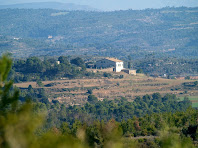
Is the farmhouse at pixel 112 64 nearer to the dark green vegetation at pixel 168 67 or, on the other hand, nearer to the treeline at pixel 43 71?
the treeline at pixel 43 71

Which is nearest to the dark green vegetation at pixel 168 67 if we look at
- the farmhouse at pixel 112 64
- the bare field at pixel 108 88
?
the farmhouse at pixel 112 64

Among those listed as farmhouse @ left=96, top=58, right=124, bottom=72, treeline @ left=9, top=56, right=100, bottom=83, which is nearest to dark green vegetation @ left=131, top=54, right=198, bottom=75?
farmhouse @ left=96, top=58, right=124, bottom=72

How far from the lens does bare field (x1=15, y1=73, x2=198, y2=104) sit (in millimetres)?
54094

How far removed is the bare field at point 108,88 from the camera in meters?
54.1

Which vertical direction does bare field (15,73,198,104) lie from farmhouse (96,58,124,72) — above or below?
below

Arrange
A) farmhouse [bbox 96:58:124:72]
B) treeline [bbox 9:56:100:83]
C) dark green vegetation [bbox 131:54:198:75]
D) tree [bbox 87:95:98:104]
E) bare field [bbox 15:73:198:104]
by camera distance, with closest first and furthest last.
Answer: tree [bbox 87:95:98:104] < bare field [bbox 15:73:198:104] < treeline [bbox 9:56:100:83] < farmhouse [bbox 96:58:124:72] < dark green vegetation [bbox 131:54:198:75]

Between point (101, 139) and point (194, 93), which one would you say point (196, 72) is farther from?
point (101, 139)

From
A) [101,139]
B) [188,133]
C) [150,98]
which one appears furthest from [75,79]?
[101,139]

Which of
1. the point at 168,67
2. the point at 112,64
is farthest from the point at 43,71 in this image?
the point at 168,67

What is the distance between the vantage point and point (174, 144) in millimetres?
8062

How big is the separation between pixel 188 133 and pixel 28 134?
632 inches

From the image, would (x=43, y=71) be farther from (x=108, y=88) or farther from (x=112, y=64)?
(x=112, y=64)

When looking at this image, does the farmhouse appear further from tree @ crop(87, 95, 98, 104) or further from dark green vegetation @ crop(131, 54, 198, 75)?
dark green vegetation @ crop(131, 54, 198, 75)

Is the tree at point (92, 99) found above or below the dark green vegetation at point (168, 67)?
above
